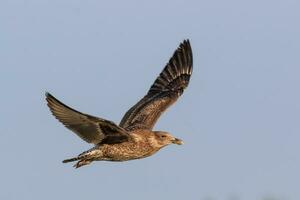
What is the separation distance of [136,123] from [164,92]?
239 centimetres

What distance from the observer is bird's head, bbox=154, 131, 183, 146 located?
16.6 meters

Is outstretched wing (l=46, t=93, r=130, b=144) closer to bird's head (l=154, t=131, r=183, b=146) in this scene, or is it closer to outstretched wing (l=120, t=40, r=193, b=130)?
bird's head (l=154, t=131, r=183, b=146)

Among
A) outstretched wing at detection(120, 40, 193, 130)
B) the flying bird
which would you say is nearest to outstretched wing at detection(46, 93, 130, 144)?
the flying bird

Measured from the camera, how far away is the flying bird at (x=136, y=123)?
14.8m

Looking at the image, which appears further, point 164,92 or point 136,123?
point 164,92

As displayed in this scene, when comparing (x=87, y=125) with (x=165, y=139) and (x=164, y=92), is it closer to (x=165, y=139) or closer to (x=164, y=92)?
(x=165, y=139)

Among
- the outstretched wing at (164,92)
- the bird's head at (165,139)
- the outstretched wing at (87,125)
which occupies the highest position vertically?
the outstretched wing at (164,92)

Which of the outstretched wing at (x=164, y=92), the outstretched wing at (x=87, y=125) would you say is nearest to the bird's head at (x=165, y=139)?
the outstretched wing at (x=164, y=92)

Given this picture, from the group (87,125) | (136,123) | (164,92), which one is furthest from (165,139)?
(164,92)

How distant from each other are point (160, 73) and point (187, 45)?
0.99 metres

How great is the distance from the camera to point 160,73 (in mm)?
21000

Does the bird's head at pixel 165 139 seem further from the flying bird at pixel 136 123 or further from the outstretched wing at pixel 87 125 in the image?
the outstretched wing at pixel 87 125

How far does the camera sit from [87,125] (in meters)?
15.1

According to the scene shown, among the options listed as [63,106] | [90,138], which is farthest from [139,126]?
[63,106]
